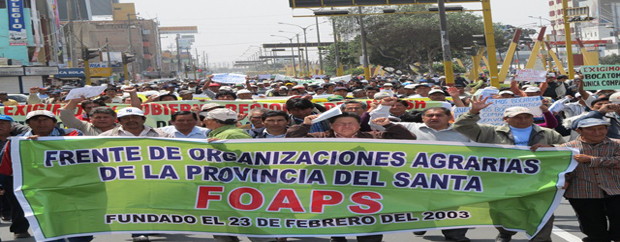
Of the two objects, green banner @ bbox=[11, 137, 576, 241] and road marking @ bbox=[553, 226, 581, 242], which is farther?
road marking @ bbox=[553, 226, 581, 242]

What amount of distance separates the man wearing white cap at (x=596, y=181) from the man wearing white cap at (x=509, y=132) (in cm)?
35

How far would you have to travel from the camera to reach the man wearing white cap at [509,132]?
6.85m

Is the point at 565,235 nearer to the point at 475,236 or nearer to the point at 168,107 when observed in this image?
the point at 475,236

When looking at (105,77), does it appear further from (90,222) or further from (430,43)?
(90,222)

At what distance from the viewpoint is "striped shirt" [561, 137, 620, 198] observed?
6457 mm

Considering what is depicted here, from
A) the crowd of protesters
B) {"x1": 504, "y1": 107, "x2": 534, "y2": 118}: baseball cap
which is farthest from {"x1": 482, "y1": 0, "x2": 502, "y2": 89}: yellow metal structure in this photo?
{"x1": 504, "y1": 107, "x2": 534, "y2": 118}: baseball cap

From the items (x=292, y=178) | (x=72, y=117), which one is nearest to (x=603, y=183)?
(x=292, y=178)

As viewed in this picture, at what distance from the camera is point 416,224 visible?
6430 millimetres

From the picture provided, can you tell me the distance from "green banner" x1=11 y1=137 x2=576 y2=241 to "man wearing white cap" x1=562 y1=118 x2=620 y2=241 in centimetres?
20

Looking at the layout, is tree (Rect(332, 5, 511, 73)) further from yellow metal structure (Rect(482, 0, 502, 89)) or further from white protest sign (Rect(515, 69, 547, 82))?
white protest sign (Rect(515, 69, 547, 82))

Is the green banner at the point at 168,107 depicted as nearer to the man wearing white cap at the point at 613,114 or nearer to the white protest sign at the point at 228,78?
the man wearing white cap at the point at 613,114

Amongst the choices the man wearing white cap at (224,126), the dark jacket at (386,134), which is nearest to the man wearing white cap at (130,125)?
the man wearing white cap at (224,126)

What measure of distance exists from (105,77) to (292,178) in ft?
227

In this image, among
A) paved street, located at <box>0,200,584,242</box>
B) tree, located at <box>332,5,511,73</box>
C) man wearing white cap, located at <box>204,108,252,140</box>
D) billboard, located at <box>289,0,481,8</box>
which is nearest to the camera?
man wearing white cap, located at <box>204,108,252,140</box>
